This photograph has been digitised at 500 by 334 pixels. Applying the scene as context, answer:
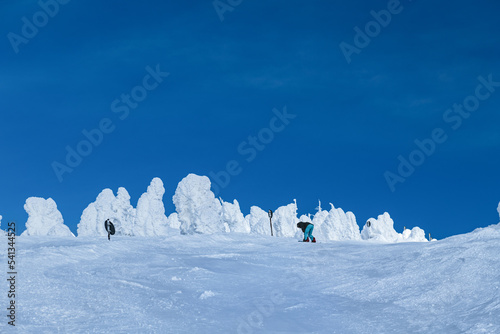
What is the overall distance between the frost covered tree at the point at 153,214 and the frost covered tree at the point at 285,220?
162 ft

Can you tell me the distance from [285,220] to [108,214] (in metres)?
51.1

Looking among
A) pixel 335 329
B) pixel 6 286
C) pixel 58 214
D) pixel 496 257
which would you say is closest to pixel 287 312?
pixel 335 329

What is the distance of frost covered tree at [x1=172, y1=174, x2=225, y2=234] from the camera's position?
178 ft

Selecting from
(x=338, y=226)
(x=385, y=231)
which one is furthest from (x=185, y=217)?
(x=385, y=231)

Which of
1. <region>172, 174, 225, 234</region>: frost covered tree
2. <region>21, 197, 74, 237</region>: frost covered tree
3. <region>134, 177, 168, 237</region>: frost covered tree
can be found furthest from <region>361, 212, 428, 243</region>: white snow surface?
<region>172, 174, 225, 234</region>: frost covered tree

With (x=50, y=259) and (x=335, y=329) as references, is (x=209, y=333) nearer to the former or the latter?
(x=335, y=329)

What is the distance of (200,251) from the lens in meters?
25.6

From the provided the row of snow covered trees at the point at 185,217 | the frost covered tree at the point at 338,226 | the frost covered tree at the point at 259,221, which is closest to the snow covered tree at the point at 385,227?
the row of snow covered trees at the point at 185,217

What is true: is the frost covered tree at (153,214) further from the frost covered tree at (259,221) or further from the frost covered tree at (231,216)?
the frost covered tree at (259,221)

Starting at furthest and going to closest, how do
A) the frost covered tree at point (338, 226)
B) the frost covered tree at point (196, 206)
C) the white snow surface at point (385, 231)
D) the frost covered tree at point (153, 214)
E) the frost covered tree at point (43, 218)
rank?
the frost covered tree at point (338, 226) < the white snow surface at point (385, 231) < the frost covered tree at point (43, 218) < the frost covered tree at point (153, 214) < the frost covered tree at point (196, 206)

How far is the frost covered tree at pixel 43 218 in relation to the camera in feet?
263

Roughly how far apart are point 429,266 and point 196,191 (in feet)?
134

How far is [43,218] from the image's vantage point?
267 feet

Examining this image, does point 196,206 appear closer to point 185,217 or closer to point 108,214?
point 185,217
